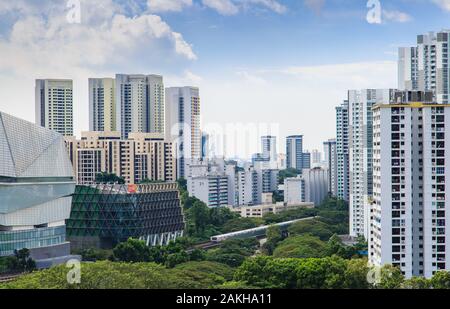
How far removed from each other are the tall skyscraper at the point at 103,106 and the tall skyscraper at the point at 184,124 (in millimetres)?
678

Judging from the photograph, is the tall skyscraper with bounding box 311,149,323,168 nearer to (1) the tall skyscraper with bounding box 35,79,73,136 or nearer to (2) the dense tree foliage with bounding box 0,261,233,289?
(1) the tall skyscraper with bounding box 35,79,73,136

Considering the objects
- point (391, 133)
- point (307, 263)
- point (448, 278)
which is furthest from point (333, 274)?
point (391, 133)

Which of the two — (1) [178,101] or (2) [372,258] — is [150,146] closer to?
(1) [178,101]

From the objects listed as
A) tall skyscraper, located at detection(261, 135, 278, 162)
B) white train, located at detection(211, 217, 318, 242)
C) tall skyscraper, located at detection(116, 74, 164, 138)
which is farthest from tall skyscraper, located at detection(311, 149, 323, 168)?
tall skyscraper, located at detection(116, 74, 164, 138)

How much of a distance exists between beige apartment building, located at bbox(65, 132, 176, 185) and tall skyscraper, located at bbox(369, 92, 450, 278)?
456 centimetres

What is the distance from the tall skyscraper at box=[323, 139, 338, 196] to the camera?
31.6 ft

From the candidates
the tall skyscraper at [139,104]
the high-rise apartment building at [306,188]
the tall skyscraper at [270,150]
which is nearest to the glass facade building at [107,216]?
the tall skyscraper at [270,150]

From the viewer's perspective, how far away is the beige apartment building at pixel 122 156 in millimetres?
9023

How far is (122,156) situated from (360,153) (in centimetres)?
282

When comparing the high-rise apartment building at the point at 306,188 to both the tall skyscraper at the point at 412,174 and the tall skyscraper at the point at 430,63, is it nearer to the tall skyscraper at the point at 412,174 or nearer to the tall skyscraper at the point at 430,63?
the tall skyscraper at the point at 430,63

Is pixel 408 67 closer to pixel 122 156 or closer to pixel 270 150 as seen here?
pixel 270 150

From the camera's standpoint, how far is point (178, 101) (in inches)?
299

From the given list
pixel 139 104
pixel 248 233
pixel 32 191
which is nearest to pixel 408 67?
pixel 248 233
